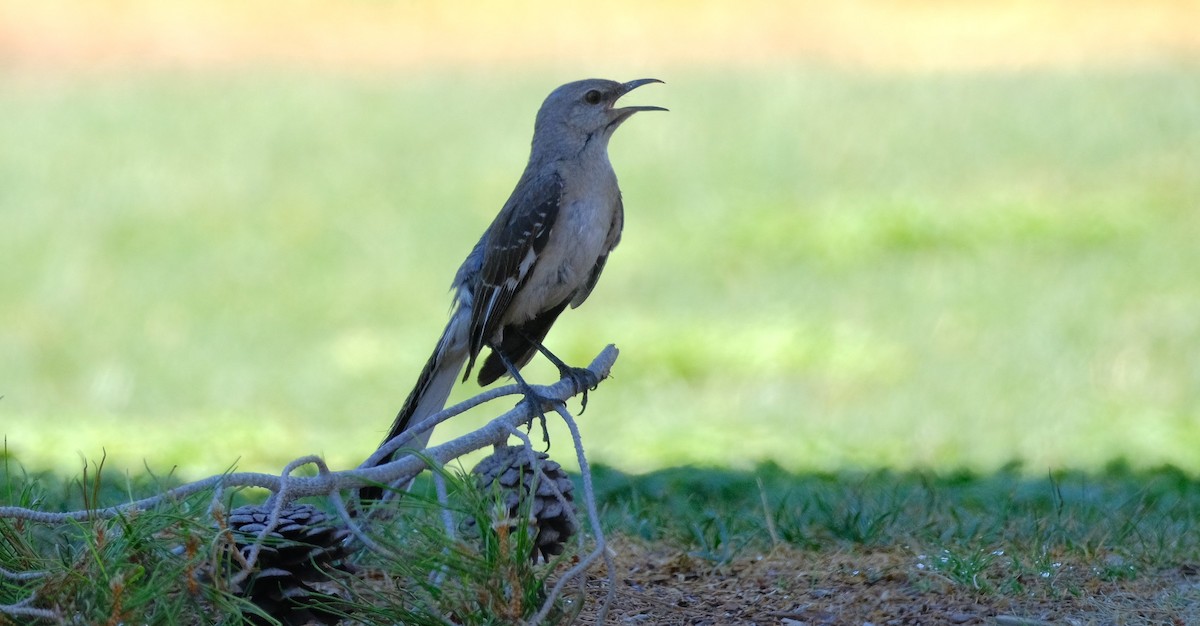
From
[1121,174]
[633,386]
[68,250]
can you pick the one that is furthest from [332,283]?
[1121,174]

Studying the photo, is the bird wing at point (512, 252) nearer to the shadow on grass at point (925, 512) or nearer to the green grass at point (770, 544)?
the green grass at point (770, 544)

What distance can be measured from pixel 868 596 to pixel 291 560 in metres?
1.40

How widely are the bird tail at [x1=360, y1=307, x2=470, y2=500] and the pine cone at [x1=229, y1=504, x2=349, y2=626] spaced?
85 cm

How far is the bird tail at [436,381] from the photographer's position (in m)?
4.54

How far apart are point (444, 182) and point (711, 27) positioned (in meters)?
10.7

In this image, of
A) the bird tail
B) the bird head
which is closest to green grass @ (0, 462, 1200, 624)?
the bird tail

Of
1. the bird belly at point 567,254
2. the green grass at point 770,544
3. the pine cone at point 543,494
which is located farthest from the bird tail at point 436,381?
the pine cone at point 543,494

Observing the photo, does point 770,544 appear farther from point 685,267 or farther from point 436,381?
point 685,267

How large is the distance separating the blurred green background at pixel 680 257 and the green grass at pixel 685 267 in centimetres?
4

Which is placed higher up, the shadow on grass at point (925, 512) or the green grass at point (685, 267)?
the green grass at point (685, 267)

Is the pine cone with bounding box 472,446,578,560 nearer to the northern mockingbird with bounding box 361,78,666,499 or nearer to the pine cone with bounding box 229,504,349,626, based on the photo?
the pine cone with bounding box 229,504,349,626

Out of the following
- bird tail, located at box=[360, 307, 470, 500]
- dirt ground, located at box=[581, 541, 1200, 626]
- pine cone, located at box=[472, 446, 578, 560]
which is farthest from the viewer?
bird tail, located at box=[360, 307, 470, 500]

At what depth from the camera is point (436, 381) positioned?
4777 mm

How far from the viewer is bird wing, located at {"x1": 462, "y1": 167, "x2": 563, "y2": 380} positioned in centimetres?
488
